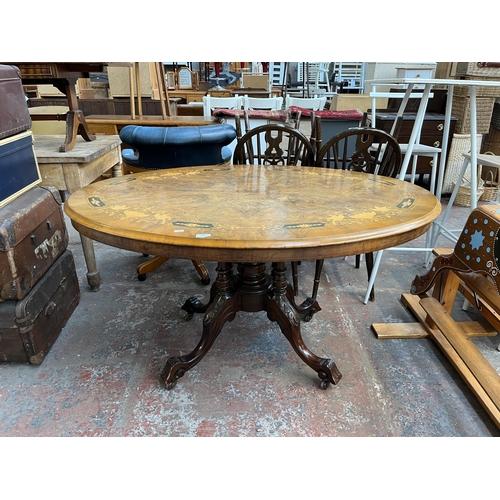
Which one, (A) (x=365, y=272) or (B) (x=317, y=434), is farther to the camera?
(A) (x=365, y=272)

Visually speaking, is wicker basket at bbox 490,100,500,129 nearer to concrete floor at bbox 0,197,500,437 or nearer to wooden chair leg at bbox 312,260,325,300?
concrete floor at bbox 0,197,500,437

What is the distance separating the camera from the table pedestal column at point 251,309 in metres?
1.56

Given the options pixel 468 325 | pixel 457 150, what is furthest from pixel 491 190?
pixel 468 325

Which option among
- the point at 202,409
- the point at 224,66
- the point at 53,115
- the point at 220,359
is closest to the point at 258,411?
the point at 202,409

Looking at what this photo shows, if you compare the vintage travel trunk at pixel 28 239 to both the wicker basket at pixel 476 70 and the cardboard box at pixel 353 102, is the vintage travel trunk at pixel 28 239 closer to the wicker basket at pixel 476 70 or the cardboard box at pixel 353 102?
the wicker basket at pixel 476 70

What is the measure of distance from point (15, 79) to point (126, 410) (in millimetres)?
1515

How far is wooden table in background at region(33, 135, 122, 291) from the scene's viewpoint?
2.02 m

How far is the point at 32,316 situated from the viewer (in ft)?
5.30

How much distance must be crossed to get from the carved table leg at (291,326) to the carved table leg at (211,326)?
18cm

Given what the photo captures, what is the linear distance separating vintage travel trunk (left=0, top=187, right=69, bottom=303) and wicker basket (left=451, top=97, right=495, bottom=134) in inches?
152

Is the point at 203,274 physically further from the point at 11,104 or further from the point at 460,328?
the point at 460,328

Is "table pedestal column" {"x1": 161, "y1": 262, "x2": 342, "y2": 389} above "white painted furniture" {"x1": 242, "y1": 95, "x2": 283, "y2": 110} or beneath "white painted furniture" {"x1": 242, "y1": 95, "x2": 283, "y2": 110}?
beneath

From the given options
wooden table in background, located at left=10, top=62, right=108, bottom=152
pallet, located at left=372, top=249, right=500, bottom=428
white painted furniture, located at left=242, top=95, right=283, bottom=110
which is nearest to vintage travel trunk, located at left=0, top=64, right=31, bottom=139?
wooden table in background, located at left=10, top=62, right=108, bottom=152

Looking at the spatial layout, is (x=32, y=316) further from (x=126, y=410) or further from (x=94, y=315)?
(x=126, y=410)
